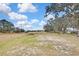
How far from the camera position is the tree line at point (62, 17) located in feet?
7.22

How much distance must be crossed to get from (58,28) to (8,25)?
1.53 ft

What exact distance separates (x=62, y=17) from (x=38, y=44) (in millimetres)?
342

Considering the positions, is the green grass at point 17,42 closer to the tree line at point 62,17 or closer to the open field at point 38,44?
the open field at point 38,44

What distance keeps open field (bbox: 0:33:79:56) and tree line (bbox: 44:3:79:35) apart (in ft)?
0.25

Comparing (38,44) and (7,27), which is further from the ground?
(7,27)

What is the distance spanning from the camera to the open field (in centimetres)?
216

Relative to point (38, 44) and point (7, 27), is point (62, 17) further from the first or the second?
point (7, 27)

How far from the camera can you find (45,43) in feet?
7.23

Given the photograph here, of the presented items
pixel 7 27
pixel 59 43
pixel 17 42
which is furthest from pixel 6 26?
pixel 59 43

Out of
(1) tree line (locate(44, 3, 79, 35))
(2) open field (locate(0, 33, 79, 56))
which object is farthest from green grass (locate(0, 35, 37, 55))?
(1) tree line (locate(44, 3, 79, 35))

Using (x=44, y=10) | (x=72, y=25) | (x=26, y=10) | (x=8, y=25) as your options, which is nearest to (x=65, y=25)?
(x=72, y=25)

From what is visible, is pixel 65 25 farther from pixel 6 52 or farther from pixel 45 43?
pixel 6 52

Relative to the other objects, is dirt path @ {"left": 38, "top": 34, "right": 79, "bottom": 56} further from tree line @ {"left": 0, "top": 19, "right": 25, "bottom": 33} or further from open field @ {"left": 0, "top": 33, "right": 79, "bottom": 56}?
tree line @ {"left": 0, "top": 19, "right": 25, "bottom": 33}

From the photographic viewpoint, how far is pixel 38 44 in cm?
219
